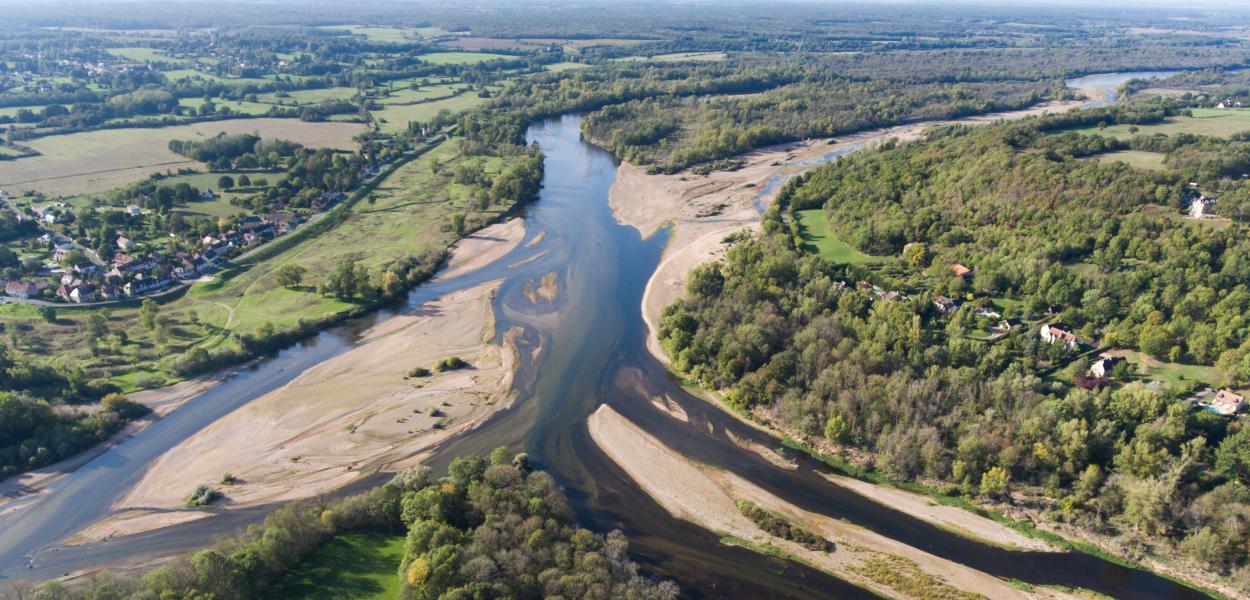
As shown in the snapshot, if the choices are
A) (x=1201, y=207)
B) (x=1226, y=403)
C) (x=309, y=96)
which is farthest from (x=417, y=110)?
(x=1226, y=403)

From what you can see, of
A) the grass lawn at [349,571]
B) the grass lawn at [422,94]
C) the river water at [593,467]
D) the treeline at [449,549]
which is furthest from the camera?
the grass lawn at [422,94]

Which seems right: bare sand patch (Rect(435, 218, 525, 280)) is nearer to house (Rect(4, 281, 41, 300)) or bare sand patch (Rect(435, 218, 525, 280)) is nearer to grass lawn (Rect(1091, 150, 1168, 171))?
house (Rect(4, 281, 41, 300))

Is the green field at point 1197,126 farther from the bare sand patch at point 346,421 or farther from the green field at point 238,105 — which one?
the green field at point 238,105

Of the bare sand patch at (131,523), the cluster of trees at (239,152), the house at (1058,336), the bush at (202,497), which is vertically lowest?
the bare sand patch at (131,523)

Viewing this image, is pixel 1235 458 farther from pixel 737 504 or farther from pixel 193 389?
pixel 193 389

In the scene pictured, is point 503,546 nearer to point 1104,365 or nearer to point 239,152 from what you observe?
point 1104,365

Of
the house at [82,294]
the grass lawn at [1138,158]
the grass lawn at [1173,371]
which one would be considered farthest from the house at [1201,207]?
the house at [82,294]

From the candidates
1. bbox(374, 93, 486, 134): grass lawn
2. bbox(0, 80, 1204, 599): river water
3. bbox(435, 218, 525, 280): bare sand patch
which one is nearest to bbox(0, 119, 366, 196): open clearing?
bbox(374, 93, 486, 134): grass lawn
